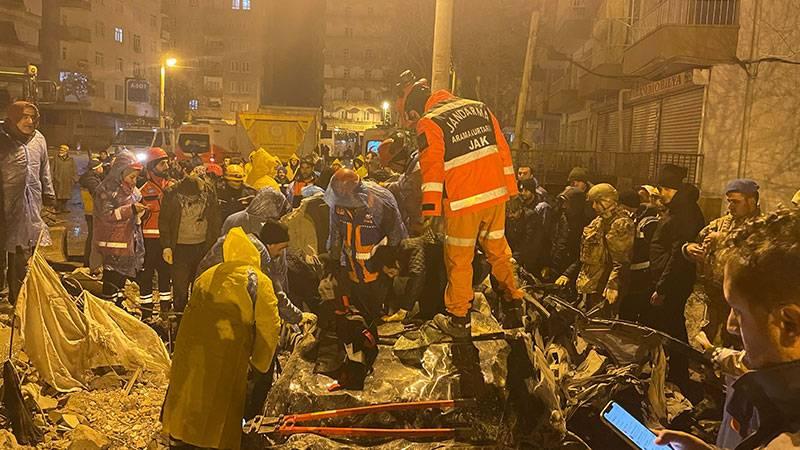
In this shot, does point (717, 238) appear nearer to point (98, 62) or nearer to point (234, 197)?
point (234, 197)

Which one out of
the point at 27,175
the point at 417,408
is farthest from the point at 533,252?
the point at 27,175

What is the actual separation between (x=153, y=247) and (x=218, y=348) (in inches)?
185

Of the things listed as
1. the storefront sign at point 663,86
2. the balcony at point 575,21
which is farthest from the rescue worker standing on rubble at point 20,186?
the balcony at point 575,21

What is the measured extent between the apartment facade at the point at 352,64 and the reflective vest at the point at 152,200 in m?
70.7

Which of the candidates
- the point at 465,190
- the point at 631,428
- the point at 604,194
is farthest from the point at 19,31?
the point at 631,428

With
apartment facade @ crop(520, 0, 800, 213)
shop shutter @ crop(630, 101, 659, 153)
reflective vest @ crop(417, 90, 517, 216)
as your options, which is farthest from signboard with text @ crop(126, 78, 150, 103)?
reflective vest @ crop(417, 90, 517, 216)

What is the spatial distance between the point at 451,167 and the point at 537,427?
6.57ft

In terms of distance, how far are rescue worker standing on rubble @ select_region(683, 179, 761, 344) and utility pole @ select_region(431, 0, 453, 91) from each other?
4.56 meters

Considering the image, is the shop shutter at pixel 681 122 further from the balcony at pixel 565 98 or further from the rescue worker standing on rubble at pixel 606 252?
the balcony at pixel 565 98

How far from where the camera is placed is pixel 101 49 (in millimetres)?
57094

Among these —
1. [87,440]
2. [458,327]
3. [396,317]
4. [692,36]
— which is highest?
[692,36]

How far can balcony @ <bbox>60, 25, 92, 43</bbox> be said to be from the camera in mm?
53125

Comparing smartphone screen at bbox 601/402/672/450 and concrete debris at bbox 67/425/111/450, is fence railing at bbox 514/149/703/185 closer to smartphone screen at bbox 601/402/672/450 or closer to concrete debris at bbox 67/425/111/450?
concrete debris at bbox 67/425/111/450

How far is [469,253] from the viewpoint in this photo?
198 inches
